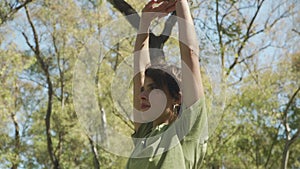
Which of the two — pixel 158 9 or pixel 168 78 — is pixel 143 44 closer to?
pixel 158 9

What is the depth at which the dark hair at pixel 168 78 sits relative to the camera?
5.37ft

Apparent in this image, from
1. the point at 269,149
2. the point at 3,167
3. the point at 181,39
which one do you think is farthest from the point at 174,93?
the point at 269,149

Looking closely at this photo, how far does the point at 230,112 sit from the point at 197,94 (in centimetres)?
1288

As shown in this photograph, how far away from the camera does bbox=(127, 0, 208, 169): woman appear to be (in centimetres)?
154

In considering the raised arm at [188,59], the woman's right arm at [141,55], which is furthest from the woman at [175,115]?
the woman's right arm at [141,55]

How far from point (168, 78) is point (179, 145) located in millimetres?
237

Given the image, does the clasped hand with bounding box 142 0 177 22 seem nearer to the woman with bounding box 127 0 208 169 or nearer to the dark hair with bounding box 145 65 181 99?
the woman with bounding box 127 0 208 169

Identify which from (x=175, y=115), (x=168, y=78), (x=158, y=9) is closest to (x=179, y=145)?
(x=175, y=115)

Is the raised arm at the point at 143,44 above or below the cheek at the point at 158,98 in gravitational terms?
above

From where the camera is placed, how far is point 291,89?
48.1 ft

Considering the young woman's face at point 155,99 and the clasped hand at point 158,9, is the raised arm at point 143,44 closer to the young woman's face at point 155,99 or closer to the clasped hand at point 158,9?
the clasped hand at point 158,9

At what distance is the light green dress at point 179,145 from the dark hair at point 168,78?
0.10 m

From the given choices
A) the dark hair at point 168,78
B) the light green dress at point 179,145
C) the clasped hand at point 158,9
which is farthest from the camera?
the clasped hand at point 158,9

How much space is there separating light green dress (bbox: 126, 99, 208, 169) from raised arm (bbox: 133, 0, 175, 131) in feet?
0.84
